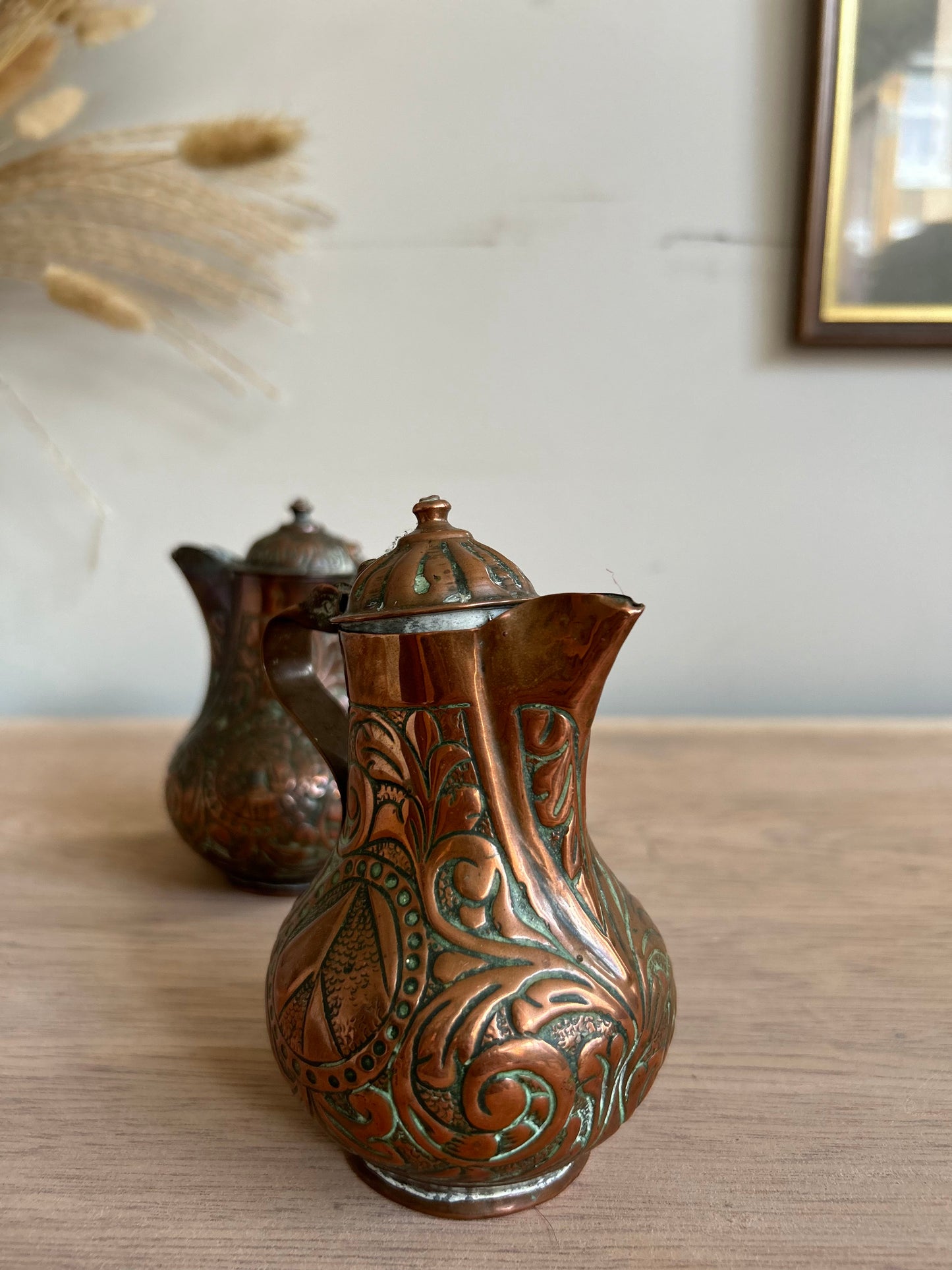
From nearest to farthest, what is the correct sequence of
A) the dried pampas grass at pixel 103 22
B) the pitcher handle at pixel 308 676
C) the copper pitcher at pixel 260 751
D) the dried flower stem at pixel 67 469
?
1. the pitcher handle at pixel 308 676
2. the copper pitcher at pixel 260 751
3. the dried pampas grass at pixel 103 22
4. the dried flower stem at pixel 67 469

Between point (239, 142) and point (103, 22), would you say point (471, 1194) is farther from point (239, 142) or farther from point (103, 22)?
point (103, 22)

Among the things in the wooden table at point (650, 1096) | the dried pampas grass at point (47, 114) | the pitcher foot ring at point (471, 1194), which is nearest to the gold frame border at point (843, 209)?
the wooden table at point (650, 1096)

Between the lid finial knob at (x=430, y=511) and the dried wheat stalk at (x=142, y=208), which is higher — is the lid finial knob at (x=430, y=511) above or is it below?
below

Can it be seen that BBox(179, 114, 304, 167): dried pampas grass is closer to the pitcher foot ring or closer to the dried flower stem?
the dried flower stem

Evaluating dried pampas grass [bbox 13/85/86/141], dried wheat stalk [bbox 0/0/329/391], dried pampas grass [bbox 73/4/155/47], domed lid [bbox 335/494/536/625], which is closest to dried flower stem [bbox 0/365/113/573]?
dried wheat stalk [bbox 0/0/329/391]

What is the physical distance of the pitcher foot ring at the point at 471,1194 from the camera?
38cm

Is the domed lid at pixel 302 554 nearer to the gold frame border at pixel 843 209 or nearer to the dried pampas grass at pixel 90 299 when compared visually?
the dried pampas grass at pixel 90 299

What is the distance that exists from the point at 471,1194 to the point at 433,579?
259 mm

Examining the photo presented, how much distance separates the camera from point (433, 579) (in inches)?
14.8

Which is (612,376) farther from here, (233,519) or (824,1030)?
(824,1030)

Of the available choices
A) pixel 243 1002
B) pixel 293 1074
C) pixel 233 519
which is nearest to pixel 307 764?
pixel 243 1002

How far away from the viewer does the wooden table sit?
37cm

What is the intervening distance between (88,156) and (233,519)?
44 cm

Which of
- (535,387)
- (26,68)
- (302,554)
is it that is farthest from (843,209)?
(26,68)
